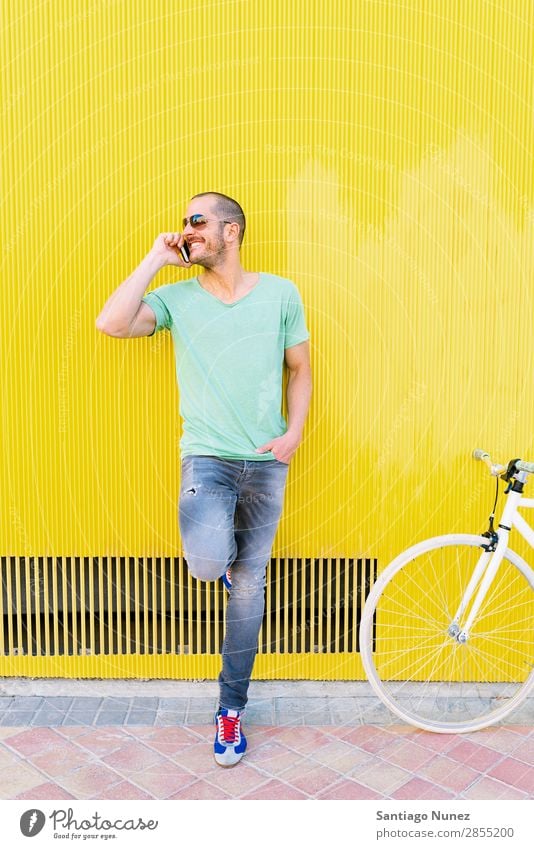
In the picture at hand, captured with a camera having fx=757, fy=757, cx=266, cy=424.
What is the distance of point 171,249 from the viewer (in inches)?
116

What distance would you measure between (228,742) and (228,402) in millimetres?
1309

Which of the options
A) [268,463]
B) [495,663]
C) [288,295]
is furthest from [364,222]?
[495,663]

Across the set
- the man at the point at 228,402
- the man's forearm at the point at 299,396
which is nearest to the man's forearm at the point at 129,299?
the man at the point at 228,402

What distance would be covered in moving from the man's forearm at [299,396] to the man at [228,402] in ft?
0.16

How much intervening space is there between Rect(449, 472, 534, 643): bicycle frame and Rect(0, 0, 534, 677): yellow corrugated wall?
0.35 metres

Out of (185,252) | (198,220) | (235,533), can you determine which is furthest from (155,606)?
(198,220)

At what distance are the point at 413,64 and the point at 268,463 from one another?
5.92 ft

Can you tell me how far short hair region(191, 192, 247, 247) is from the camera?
9.67 ft

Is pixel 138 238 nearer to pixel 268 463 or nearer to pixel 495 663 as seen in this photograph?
pixel 268 463

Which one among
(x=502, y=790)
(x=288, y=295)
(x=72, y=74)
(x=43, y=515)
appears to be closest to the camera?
(x=502, y=790)

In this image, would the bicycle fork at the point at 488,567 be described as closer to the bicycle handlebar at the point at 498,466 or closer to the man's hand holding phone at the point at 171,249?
the bicycle handlebar at the point at 498,466

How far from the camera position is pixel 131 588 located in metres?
3.58

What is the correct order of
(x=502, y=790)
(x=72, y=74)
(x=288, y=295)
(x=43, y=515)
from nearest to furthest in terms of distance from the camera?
(x=502, y=790) < (x=288, y=295) < (x=72, y=74) < (x=43, y=515)

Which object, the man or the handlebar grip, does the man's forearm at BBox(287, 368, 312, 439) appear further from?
the handlebar grip
